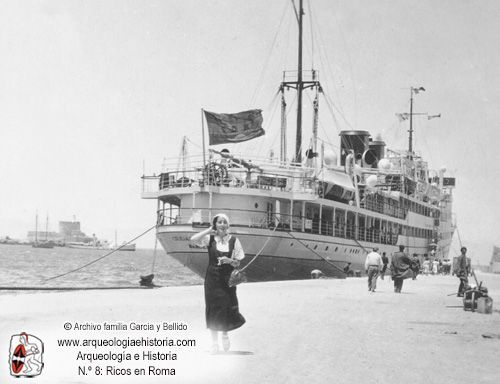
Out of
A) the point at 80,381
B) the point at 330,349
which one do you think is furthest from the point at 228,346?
the point at 80,381

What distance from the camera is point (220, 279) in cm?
832

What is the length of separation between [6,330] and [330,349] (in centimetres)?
438

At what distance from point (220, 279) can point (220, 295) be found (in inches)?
7.5

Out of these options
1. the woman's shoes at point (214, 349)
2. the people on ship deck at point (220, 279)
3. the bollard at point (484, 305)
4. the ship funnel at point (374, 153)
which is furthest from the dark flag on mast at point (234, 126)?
the woman's shoes at point (214, 349)

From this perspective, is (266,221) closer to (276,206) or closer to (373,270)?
(276,206)

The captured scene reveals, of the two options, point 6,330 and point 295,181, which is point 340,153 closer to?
point 295,181

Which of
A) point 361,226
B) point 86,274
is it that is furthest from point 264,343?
point 86,274

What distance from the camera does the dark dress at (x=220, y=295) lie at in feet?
26.9

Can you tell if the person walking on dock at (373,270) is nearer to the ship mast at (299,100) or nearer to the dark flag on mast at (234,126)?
the dark flag on mast at (234,126)

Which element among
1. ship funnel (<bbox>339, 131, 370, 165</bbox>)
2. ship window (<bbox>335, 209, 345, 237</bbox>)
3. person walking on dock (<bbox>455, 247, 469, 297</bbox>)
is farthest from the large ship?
person walking on dock (<bbox>455, 247, 469, 297</bbox>)

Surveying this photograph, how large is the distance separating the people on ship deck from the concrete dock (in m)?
0.34

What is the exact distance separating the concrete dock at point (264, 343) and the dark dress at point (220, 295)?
1.15 ft

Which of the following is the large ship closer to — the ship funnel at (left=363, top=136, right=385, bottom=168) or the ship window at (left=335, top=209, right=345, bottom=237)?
the ship window at (left=335, top=209, right=345, bottom=237)

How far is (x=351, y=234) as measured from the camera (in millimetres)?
39312
